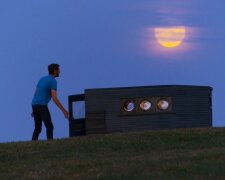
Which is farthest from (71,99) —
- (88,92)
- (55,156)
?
(55,156)

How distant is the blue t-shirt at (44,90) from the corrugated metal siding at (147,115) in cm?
358

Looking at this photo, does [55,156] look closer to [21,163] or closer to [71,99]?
[21,163]

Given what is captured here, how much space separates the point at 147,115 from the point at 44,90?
392 cm

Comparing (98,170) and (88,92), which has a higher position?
(88,92)

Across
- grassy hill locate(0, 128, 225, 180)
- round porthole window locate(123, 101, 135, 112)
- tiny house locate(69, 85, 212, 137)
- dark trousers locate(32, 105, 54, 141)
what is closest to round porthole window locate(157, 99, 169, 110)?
tiny house locate(69, 85, 212, 137)

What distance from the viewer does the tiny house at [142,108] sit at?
17719mm

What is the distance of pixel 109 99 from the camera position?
17.9 m

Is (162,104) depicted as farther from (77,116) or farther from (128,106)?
(77,116)

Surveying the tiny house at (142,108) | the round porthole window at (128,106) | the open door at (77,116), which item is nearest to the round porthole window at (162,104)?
the tiny house at (142,108)

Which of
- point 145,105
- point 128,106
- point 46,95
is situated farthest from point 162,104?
point 46,95

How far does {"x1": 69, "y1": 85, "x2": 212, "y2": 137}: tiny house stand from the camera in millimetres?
17719

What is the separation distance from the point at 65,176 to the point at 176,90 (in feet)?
28.2

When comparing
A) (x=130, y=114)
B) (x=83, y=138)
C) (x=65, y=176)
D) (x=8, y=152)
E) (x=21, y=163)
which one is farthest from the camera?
(x=130, y=114)

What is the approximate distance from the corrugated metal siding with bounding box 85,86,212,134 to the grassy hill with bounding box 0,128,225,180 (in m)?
3.99
